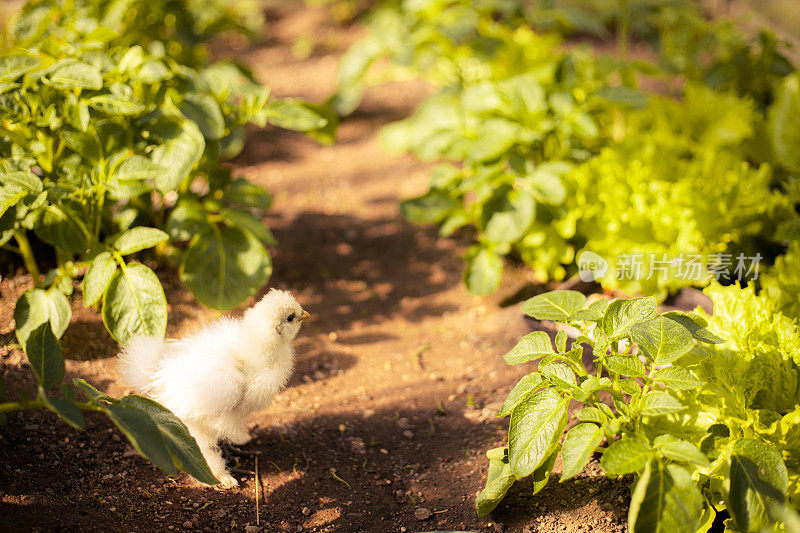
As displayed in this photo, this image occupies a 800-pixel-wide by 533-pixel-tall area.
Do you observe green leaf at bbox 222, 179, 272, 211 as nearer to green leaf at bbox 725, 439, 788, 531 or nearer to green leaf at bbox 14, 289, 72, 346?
green leaf at bbox 14, 289, 72, 346

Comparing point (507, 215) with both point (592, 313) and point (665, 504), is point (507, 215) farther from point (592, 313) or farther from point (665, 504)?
point (665, 504)

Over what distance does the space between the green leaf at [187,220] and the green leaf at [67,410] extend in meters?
1.11

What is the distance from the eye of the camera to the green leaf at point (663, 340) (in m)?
1.65

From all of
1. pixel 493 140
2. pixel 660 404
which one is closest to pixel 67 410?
pixel 660 404

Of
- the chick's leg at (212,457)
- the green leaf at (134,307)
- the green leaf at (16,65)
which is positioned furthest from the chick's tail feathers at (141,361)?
the green leaf at (16,65)

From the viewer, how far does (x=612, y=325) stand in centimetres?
179

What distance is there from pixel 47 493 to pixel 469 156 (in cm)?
209

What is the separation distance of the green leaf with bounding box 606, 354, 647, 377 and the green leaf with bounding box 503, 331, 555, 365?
0.58 feet

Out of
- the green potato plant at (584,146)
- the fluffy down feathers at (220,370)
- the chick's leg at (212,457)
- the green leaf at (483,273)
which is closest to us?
the fluffy down feathers at (220,370)

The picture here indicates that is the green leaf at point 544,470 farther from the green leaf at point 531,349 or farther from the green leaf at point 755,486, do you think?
the green leaf at point 755,486

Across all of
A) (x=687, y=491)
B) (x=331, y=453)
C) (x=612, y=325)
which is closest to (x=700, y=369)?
(x=612, y=325)

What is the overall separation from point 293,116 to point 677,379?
1.80m

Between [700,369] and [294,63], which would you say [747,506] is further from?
[294,63]

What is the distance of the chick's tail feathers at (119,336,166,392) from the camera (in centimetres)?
198
